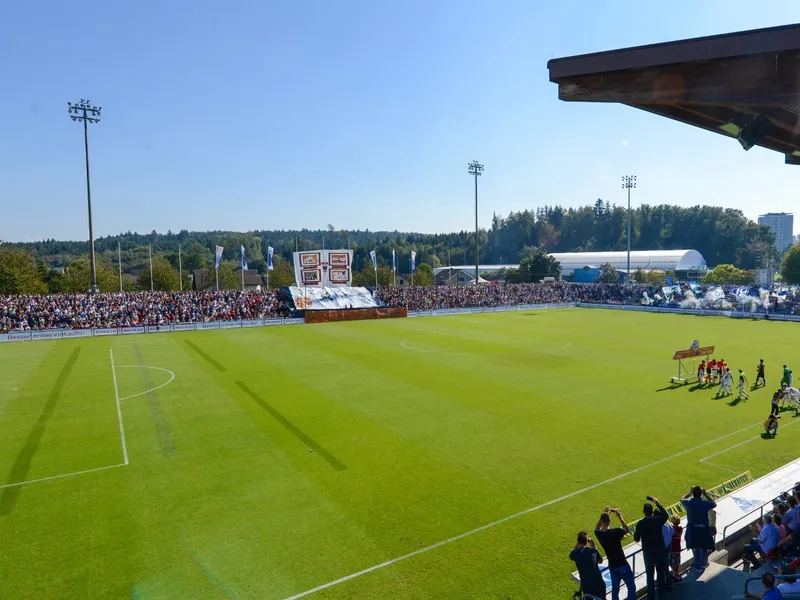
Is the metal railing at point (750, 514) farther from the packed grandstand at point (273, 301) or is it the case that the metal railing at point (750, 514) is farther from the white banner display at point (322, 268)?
the white banner display at point (322, 268)

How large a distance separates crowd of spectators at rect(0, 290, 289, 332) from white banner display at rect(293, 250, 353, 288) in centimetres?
391

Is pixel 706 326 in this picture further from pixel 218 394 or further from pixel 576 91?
pixel 576 91

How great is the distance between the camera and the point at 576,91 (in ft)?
25.6

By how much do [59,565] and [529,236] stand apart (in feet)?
622

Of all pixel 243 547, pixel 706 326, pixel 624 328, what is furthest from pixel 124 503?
pixel 706 326

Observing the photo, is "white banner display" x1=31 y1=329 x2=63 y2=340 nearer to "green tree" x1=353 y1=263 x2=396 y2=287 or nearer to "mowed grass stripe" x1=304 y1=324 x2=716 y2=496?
"mowed grass stripe" x1=304 y1=324 x2=716 y2=496

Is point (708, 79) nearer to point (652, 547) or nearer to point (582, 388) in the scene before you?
point (652, 547)

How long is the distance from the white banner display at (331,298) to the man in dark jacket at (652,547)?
155 ft

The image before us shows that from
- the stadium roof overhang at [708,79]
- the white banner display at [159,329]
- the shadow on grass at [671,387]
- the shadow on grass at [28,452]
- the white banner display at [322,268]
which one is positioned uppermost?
the stadium roof overhang at [708,79]

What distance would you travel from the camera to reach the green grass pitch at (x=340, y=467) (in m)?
9.19

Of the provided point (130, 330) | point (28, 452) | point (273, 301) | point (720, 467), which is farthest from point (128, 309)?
point (720, 467)

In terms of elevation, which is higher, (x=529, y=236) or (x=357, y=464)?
(x=529, y=236)

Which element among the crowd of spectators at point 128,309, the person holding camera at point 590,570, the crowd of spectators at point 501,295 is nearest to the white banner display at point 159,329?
the crowd of spectators at point 128,309

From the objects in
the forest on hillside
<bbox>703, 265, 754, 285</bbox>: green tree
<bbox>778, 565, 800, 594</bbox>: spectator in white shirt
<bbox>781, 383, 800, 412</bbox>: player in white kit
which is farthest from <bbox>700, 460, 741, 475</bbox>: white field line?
the forest on hillside
